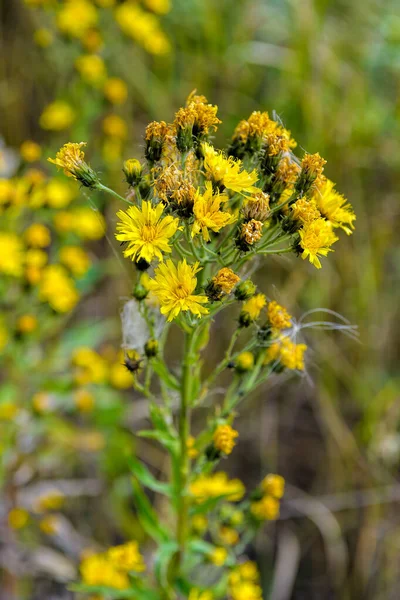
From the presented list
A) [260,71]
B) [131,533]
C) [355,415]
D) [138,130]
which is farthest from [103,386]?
[260,71]

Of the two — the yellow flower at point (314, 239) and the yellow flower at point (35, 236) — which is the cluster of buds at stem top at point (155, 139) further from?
the yellow flower at point (35, 236)

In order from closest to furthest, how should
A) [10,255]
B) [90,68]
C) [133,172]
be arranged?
[133,172], [10,255], [90,68]

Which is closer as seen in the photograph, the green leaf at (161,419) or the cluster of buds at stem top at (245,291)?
the cluster of buds at stem top at (245,291)

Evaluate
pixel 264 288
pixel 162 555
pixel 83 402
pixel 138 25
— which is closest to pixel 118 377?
pixel 83 402

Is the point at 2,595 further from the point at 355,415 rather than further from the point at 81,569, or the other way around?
the point at 355,415

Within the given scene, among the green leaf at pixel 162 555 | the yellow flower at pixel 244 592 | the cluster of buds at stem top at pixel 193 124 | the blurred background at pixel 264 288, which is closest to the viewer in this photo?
the cluster of buds at stem top at pixel 193 124

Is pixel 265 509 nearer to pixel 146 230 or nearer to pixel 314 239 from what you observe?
pixel 314 239

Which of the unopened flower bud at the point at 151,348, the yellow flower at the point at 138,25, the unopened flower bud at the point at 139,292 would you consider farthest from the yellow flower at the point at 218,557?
the yellow flower at the point at 138,25
